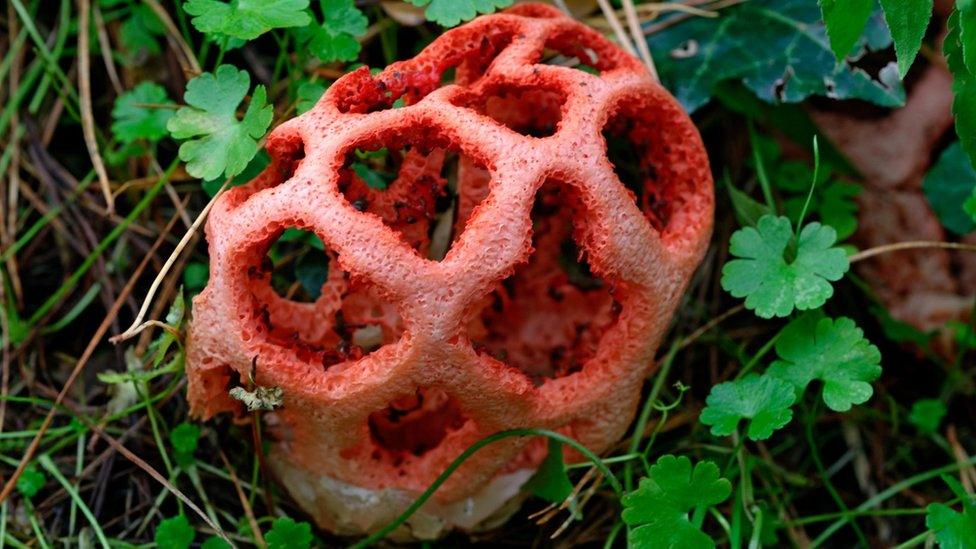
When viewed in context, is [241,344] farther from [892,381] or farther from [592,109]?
[892,381]

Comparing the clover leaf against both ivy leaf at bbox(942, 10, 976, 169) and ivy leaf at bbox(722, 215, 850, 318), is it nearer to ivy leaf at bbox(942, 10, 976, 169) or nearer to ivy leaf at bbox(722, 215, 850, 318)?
ivy leaf at bbox(722, 215, 850, 318)

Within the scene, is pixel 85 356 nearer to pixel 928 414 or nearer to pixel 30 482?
pixel 30 482

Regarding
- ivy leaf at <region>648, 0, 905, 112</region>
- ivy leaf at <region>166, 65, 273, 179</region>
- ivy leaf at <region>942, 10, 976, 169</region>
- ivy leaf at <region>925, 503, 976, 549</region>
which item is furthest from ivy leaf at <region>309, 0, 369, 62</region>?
ivy leaf at <region>925, 503, 976, 549</region>

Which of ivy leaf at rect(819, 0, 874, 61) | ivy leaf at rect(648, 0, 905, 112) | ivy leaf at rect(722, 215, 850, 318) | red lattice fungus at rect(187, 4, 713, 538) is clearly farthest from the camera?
ivy leaf at rect(648, 0, 905, 112)

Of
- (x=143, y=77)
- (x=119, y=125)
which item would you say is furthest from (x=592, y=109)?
(x=143, y=77)

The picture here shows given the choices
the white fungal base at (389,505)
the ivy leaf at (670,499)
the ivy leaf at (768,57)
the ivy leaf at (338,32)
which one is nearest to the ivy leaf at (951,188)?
the ivy leaf at (768,57)

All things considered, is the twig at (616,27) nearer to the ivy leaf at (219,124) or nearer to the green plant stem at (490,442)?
the ivy leaf at (219,124)
